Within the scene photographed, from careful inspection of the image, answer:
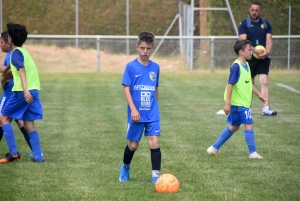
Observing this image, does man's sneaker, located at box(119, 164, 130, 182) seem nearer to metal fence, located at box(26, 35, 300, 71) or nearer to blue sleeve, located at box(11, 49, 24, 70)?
blue sleeve, located at box(11, 49, 24, 70)

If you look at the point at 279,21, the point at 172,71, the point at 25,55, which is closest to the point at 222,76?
the point at 172,71

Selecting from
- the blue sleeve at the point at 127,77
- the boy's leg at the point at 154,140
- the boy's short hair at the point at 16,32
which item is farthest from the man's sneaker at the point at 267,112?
the blue sleeve at the point at 127,77

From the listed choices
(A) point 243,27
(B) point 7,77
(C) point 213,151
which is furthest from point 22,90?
(A) point 243,27

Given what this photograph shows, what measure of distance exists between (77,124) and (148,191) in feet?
18.5

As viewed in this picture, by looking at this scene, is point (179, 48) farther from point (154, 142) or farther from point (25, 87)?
point (154, 142)

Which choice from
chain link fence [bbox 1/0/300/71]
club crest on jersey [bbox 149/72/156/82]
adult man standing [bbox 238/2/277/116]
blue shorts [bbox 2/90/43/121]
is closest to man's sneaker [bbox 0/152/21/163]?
blue shorts [bbox 2/90/43/121]

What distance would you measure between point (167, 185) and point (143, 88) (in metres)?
1.06

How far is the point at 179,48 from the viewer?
25.0m

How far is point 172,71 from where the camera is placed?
24812 mm

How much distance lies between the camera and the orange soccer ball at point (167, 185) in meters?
6.59

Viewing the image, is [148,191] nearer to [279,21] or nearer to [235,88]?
[235,88]

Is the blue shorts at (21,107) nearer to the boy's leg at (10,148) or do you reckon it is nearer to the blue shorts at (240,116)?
the boy's leg at (10,148)

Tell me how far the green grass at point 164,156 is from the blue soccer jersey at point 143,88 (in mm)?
749

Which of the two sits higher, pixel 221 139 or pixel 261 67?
pixel 261 67
